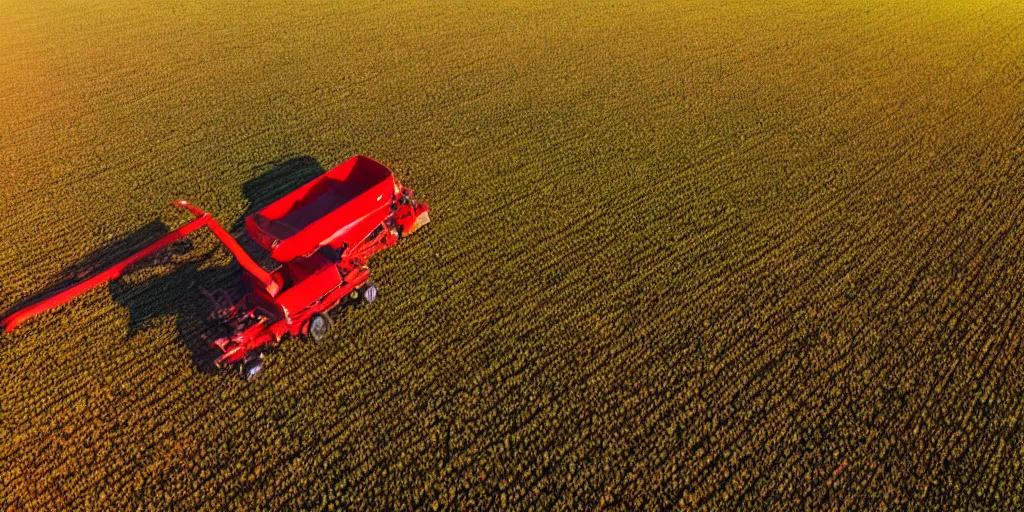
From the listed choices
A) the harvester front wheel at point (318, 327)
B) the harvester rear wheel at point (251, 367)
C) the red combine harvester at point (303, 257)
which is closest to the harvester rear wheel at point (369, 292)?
the red combine harvester at point (303, 257)

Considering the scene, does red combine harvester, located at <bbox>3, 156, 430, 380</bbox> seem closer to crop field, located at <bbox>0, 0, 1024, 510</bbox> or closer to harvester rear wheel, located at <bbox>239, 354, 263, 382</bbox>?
harvester rear wheel, located at <bbox>239, 354, 263, 382</bbox>

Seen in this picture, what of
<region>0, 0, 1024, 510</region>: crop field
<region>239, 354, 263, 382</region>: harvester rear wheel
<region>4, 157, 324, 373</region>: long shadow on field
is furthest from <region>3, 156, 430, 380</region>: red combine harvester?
<region>0, 0, 1024, 510</region>: crop field

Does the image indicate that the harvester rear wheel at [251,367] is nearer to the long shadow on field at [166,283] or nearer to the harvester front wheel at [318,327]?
the long shadow on field at [166,283]

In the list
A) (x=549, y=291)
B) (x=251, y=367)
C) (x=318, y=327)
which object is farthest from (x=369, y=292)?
(x=549, y=291)

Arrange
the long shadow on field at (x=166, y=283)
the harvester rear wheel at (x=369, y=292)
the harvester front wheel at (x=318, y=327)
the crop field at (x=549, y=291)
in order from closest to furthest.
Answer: the crop field at (x=549, y=291) → the harvester front wheel at (x=318, y=327) → the long shadow on field at (x=166, y=283) → the harvester rear wheel at (x=369, y=292)

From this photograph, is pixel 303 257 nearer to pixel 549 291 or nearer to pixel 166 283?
pixel 166 283

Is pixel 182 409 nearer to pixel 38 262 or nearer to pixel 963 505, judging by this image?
pixel 38 262
